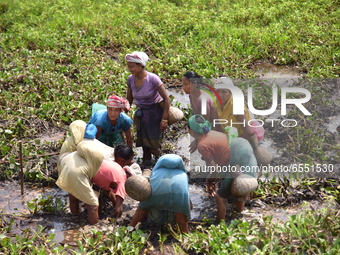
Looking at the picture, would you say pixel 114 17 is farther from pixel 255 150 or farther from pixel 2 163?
pixel 255 150

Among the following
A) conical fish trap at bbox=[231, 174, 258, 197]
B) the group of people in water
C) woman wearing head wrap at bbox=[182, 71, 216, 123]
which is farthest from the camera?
woman wearing head wrap at bbox=[182, 71, 216, 123]

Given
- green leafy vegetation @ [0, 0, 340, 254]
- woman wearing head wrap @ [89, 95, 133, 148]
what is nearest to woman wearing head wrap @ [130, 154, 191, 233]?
green leafy vegetation @ [0, 0, 340, 254]

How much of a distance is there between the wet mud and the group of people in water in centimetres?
14

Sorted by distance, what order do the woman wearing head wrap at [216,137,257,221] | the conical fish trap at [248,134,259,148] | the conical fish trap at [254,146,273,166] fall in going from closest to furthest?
the woman wearing head wrap at [216,137,257,221] < the conical fish trap at [254,146,273,166] < the conical fish trap at [248,134,259,148]

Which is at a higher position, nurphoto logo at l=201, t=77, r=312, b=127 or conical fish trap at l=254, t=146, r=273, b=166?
nurphoto logo at l=201, t=77, r=312, b=127

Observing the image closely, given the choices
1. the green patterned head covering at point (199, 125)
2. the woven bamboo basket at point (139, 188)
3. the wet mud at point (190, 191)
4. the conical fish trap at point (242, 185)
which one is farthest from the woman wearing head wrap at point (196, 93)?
the woven bamboo basket at point (139, 188)

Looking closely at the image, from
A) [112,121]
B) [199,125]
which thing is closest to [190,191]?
[199,125]

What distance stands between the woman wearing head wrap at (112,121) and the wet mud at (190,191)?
26.9 inches

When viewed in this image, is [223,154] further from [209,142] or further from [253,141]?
[253,141]

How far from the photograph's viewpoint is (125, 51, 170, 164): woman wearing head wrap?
6.41m

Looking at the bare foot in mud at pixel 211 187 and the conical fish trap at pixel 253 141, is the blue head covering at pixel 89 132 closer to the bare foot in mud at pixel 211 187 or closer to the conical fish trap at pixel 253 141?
the bare foot in mud at pixel 211 187

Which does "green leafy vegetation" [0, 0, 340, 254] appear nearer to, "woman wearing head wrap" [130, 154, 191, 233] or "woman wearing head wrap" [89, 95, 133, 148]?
"woman wearing head wrap" [130, 154, 191, 233]

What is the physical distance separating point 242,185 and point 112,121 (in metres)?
1.88

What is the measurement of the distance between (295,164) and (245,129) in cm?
105
